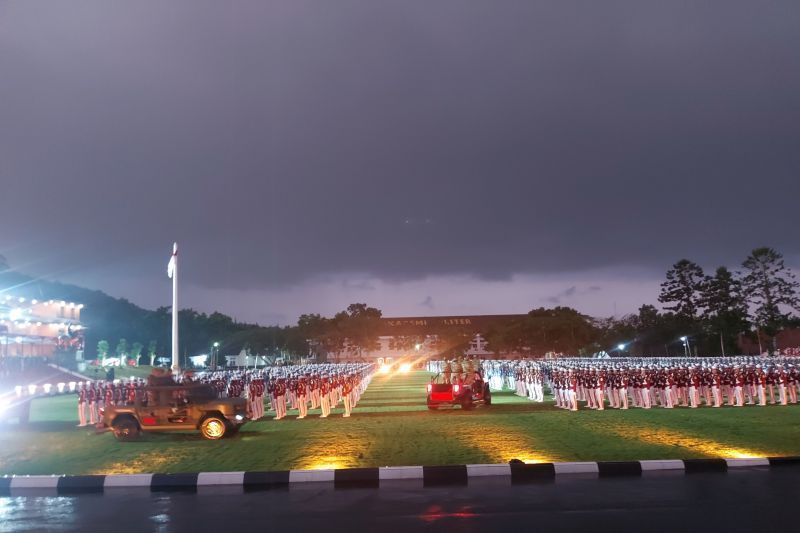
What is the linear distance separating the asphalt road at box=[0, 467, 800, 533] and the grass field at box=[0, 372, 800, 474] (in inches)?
73.8

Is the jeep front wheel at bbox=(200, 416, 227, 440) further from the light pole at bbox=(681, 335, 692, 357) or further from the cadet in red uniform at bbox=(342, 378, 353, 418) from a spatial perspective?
the light pole at bbox=(681, 335, 692, 357)

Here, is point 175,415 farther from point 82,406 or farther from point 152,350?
point 152,350

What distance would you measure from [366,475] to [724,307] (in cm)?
6846

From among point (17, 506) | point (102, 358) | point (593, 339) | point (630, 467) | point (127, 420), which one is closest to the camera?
point (17, 506)

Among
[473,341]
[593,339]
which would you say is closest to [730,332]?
[593,339]

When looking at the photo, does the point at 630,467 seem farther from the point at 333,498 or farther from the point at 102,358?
the point at 102,358

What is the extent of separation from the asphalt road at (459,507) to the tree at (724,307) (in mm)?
59614

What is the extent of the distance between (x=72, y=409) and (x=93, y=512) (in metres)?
22.0

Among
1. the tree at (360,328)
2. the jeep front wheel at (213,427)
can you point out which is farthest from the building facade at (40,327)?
the jeep front wheel at (213,427)

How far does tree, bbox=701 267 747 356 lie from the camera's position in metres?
63.6

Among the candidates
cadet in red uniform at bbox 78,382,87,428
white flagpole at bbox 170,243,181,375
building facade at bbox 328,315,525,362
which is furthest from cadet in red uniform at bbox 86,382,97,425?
building facade at bbox 328,315,525,362

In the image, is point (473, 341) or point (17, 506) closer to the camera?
point (17, 506)

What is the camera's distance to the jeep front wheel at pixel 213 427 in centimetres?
1507

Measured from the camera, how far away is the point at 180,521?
7.46 meters
